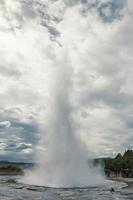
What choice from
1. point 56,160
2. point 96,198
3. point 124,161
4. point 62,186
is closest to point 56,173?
point 56,160

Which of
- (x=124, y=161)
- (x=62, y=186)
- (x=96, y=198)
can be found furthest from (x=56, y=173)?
(x=124, y=161)

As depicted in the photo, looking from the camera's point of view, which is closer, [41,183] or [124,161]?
[41,183]

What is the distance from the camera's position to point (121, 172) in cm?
16988

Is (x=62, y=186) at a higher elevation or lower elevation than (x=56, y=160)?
lower

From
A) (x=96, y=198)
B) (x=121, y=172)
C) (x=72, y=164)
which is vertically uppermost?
(x=121, y=172)

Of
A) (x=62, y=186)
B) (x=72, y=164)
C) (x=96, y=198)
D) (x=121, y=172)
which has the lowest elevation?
(x=96, y=198)

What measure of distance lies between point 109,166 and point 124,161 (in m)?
10.2

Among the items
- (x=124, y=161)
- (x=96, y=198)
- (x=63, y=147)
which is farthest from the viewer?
(x=124, y=161)

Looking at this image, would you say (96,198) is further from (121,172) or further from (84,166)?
(121,172)

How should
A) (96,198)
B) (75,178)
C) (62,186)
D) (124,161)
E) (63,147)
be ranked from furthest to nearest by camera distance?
(124,161) < (63,147) < (75,178) < (62,186) < (96,198)

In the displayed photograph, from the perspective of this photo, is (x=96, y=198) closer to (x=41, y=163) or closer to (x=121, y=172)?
(x=41, y=163)

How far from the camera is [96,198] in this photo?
49.2 meters

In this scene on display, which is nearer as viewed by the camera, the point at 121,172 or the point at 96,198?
the point at 96,198

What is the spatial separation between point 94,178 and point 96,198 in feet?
115
